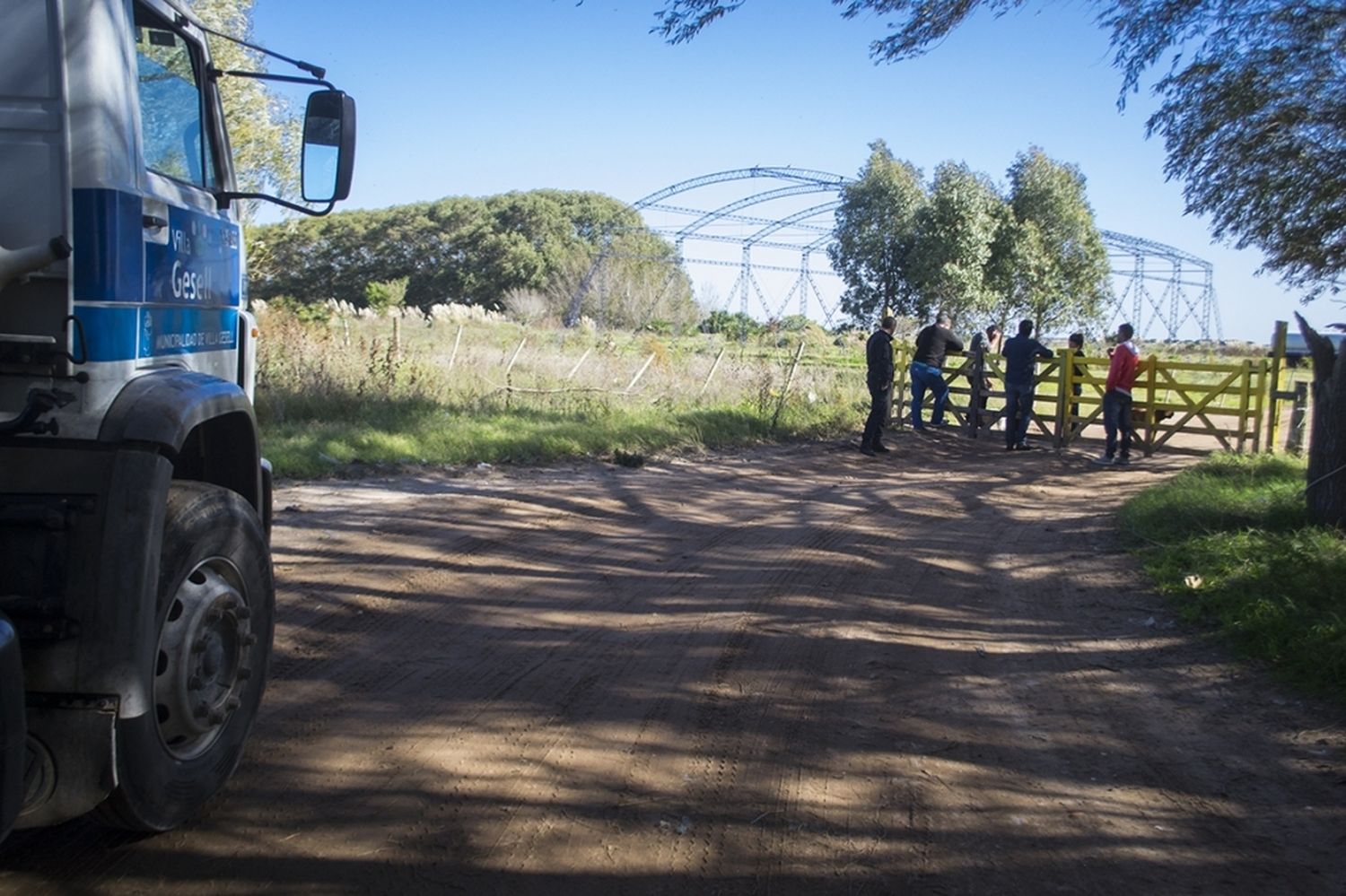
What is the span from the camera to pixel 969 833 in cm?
412

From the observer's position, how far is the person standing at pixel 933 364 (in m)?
18.8

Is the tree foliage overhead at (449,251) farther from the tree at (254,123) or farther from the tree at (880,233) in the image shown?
the tree at (254,123)

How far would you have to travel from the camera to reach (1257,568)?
749cm

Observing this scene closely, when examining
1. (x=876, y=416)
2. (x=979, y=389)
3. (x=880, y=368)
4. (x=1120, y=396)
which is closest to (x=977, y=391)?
(x=979, y=389)

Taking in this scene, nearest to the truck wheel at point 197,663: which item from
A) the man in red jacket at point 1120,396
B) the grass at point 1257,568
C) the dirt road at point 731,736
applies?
the dirt road at point 731,736

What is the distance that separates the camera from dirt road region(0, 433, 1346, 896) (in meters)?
3.79

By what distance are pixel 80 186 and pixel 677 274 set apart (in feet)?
123

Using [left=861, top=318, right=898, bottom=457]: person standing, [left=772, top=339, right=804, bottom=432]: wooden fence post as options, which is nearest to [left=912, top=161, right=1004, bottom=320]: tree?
[left=772, top=339, right=804, bottom=432]: wooden fence post

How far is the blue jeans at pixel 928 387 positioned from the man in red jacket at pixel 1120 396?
10.1 feet

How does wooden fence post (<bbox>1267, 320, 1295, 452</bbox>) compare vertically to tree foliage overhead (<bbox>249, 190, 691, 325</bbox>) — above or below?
below

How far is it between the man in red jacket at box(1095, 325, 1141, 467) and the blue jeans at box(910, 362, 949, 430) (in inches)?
121

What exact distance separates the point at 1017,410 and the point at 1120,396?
163 centimetres

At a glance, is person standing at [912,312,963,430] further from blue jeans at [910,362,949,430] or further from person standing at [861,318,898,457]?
person standing at [861,318,898,457]

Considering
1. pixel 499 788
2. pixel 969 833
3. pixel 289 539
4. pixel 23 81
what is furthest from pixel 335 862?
pixel 289 539
